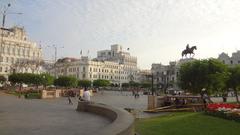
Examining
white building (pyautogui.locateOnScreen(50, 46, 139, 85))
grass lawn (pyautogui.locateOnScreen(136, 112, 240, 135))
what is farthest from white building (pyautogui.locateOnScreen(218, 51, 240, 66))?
grass lawn (pyautogui.locateOnScreen(136, 112, 240, 135))

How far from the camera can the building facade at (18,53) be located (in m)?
121

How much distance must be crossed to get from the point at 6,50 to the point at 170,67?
253ft

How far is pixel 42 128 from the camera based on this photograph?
10.5 metres

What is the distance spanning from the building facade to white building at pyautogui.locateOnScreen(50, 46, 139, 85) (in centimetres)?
2373

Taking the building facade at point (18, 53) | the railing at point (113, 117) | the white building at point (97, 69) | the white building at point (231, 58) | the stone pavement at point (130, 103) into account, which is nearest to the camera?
the railing at point (113, 117)

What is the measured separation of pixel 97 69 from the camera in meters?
172

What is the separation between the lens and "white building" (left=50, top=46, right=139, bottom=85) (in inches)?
6580

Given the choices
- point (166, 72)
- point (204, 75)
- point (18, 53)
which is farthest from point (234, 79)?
point (166, 72)

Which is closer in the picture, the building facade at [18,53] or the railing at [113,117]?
the railing at [113,117]

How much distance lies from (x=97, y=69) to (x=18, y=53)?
4806 centimetres

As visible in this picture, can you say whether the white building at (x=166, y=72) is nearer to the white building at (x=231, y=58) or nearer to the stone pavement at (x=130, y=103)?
the white building at (x=231, y=58)

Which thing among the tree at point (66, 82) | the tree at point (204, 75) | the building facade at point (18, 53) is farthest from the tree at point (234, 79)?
the building facade at point (18, 53)

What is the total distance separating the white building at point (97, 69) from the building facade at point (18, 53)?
2373cm

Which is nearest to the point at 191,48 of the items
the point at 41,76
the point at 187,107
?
the point at 41,76
